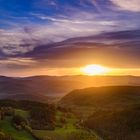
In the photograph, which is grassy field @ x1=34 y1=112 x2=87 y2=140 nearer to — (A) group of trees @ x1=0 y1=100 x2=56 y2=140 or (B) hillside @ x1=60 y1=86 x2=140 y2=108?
(A) group of trees @ x1=0 y1=100 x2=56 y2=140

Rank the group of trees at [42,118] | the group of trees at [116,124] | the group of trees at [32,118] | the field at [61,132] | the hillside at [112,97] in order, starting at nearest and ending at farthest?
the group of trees at [32,118] < the field at [61,132] < the group of trees at [42,118] < the group of trees at [116,124] < the hillside at [112,97]

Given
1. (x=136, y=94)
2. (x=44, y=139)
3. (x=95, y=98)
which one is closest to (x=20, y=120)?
(x=44, y=139)

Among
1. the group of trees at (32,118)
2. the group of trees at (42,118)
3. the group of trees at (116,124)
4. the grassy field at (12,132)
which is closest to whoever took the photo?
the grassy field at (12,132)

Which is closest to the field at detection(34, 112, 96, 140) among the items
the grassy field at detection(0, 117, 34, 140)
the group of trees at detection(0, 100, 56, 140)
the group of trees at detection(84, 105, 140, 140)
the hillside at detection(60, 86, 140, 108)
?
the group of trees at detection(0, 100, 56, 140)

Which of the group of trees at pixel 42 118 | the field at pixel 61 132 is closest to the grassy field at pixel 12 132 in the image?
the field at pixel 61 132

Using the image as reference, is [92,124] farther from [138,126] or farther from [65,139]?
[65,139]

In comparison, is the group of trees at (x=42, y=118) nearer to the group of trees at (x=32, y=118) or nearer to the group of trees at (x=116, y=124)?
the group of trees at (x=32, y=118)

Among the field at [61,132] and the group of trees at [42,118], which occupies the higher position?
the group of trees at [42,118]

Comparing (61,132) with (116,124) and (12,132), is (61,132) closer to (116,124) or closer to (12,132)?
(12,132)

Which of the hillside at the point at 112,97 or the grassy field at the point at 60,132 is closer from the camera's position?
the grassy field at the point at 60,132
